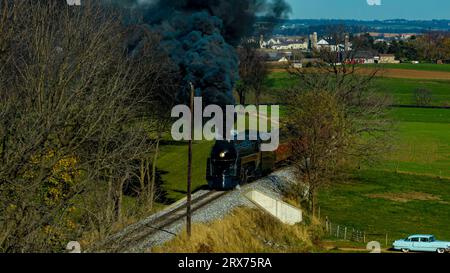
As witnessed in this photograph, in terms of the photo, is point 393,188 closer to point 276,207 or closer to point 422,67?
point 276,207

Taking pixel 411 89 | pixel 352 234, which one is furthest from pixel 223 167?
pixel 411 89

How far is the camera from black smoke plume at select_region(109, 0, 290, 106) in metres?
57.6

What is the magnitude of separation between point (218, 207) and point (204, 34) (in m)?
28.5

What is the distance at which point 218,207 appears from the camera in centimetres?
3706

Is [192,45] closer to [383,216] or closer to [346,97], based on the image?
[346,97]

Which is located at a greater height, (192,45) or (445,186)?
(192,45)

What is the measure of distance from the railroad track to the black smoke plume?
17.0 m

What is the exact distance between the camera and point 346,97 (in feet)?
211

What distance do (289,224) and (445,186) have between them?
25.1 metres

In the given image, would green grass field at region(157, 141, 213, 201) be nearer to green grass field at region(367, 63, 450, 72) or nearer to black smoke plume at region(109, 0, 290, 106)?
black smoke plume at region(109, 0, 290, 106)

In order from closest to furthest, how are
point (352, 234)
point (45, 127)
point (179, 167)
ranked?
point (45, 127) → point (352, 234) → point (179, 167)

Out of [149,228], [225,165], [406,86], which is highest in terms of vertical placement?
[225,165]

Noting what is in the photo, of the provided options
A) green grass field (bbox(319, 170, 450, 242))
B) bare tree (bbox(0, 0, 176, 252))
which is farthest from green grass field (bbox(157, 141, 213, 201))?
bare tree (bbox(0, 0, 176, 252))
